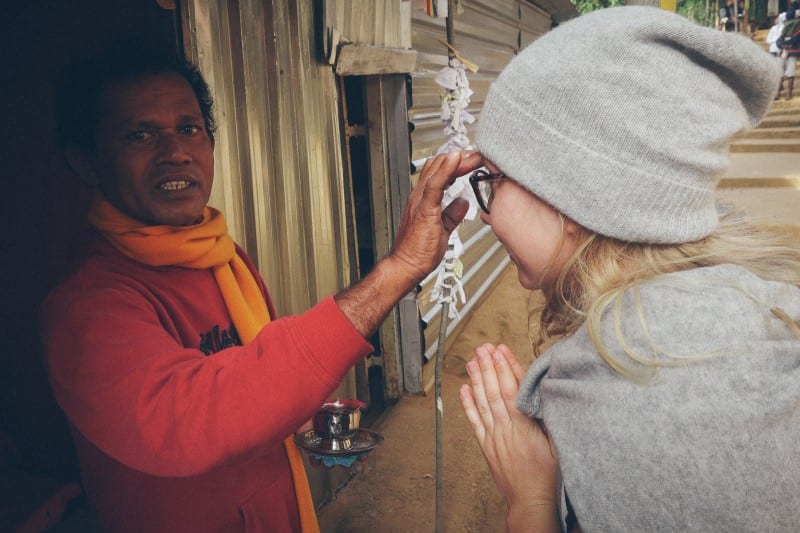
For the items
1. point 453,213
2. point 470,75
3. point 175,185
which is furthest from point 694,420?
point 470,75

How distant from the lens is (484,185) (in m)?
1.73

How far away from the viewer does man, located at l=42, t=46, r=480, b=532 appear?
1.27 metres

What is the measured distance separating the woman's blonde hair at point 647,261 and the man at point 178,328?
16.0 inches

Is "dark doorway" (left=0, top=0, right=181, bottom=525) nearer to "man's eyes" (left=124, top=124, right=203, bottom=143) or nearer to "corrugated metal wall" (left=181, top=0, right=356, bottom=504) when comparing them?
"corrugated metal wall" (left=181, top=0, right=356, bottom=504)

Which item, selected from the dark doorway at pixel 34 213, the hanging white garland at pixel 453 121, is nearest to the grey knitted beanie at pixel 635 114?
the hanging white garland at pixel 453 121

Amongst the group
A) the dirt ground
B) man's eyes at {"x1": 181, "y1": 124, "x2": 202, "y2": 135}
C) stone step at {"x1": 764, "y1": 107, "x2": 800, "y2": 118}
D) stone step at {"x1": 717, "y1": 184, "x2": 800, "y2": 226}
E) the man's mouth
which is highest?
stone step at {"x1": 764, "y1": 107, "x2": 800, "y2": 118}

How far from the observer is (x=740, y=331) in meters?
1.24

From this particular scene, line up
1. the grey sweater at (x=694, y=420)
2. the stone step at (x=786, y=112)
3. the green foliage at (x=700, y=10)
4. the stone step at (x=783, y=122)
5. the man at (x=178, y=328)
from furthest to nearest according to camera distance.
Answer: the green foliage at (x=700, y=10), the stone step at (x=786, y=112), the stone step at (x=783, y=122), the man at (x=178, y=328), the grey sweater at (x=694, y=420)

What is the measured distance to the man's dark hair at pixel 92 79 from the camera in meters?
1.78

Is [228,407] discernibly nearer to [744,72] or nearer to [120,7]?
[744,72]

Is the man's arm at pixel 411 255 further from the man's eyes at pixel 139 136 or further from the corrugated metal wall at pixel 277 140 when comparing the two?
the corrugated metal wall at pixel 277 140

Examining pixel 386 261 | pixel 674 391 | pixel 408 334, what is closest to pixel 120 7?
pixel 386 261

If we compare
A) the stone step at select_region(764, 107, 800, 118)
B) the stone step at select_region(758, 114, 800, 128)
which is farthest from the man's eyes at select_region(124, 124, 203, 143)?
the stone step at select_region(764, 107, 800, 118)

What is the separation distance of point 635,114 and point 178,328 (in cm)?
129
